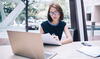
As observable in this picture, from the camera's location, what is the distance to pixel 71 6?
126 inches

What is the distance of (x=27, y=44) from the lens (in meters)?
1.18

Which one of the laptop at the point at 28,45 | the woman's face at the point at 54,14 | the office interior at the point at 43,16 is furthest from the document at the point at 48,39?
the office interior at the point at 43,16

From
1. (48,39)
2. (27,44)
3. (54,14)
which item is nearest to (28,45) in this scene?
(27,44)

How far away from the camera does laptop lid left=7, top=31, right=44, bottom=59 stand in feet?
3.65

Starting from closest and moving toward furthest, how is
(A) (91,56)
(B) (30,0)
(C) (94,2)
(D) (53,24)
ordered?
(A) (91,56), (D) (53,24), (B) (30,0), (C) (94,2)

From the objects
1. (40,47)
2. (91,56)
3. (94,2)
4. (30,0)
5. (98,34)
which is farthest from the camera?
(98,34)

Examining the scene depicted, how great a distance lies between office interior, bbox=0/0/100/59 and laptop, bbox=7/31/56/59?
1558 millimetres

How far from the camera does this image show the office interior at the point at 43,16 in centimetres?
298

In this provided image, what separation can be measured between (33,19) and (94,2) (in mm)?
1249

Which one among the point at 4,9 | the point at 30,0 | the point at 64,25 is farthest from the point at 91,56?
the point at 4,9

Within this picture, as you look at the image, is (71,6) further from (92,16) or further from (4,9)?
(4,9)

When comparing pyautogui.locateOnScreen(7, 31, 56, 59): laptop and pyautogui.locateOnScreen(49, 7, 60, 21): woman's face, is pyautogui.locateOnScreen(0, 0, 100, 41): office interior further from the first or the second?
pyautogui.locateOnScreen(7, 31, 56, 59): laptop

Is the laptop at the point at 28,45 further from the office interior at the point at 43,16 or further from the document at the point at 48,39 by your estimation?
the office interior at the point at 43,16

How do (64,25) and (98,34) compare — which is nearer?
(64,25)
